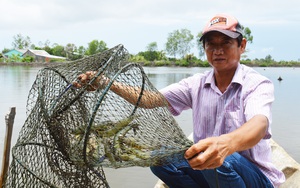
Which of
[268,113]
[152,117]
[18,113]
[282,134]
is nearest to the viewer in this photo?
[268,113]

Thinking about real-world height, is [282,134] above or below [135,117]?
below

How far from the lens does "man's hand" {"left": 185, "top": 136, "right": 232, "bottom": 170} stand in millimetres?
1564

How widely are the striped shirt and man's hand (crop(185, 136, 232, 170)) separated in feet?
1.37

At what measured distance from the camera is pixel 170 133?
6.66 feet

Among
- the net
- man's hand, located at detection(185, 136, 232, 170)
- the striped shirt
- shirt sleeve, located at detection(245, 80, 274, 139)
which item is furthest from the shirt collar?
man's hand, located at detection(185, 136, 232, 170)

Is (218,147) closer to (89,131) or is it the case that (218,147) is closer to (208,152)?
(208,152)

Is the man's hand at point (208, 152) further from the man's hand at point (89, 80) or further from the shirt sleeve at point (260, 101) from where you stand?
the man's hand at point (89, 80)

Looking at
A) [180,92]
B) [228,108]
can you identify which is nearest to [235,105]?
[228,108]

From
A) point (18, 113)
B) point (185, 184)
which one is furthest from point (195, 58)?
point (185, 184)

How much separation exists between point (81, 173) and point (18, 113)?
8.23m

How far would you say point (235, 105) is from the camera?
7.27ft

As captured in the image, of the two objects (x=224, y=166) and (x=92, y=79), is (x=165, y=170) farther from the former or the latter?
(x=92, y=79)

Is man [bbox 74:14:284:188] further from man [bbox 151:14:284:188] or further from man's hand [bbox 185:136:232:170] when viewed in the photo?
man's hand [bbox 185:136:232:170]

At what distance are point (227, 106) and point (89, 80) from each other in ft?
2.58
